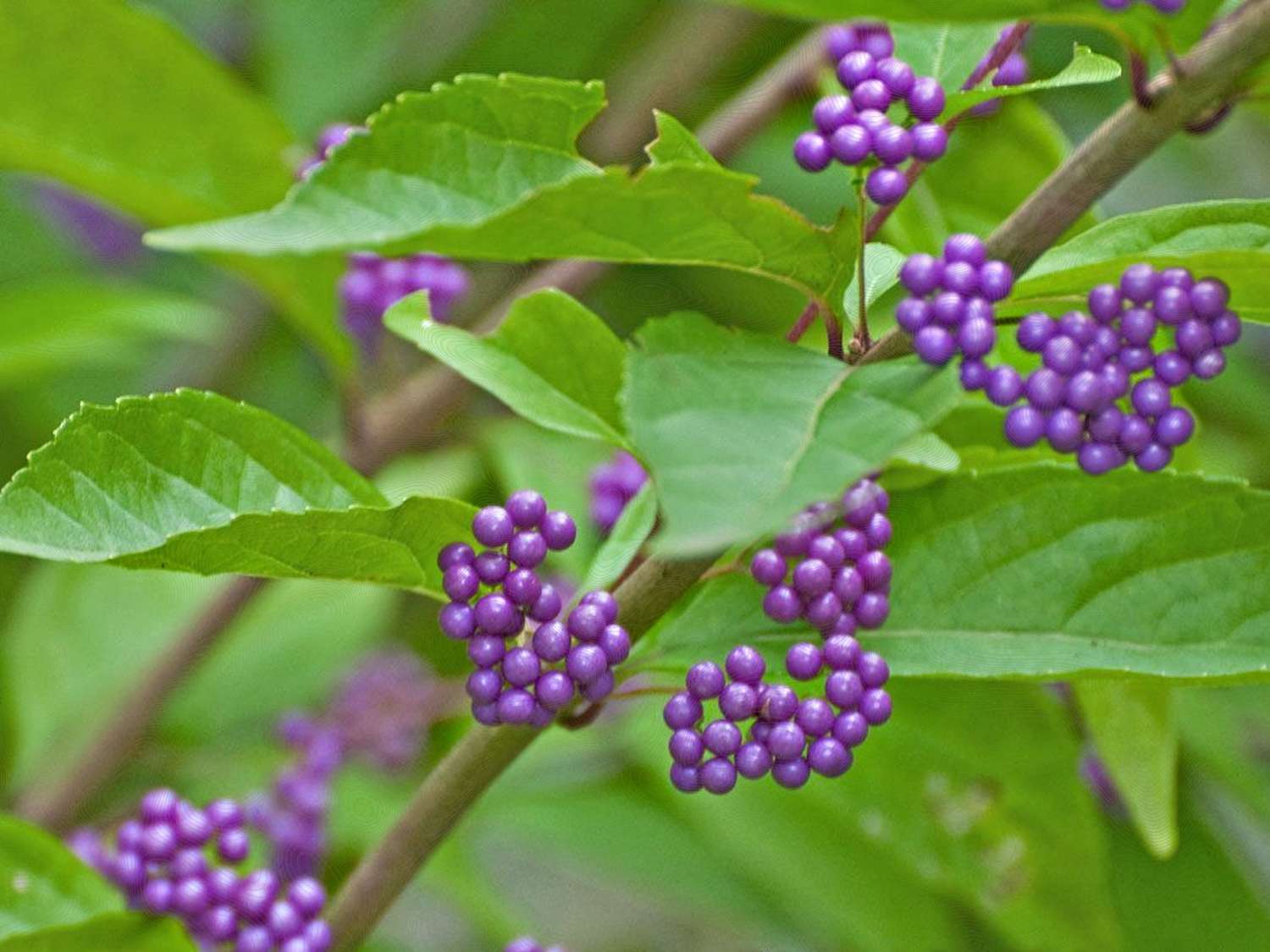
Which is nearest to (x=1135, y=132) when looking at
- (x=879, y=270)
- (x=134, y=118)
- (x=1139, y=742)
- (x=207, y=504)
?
(x=879, y=270)

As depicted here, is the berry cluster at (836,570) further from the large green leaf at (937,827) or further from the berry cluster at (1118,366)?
the large green leaf at (937,827)

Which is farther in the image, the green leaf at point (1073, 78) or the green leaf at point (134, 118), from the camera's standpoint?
the green leaf at point (134, 118)

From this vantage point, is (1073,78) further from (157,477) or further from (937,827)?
(937,827)

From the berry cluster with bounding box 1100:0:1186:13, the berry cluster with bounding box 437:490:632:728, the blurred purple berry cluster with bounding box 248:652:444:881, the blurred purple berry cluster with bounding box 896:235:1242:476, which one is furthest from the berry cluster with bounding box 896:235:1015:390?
the blurred purple berry cluster with bounding box 248:652:444:881

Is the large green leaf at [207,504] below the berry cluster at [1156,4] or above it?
below

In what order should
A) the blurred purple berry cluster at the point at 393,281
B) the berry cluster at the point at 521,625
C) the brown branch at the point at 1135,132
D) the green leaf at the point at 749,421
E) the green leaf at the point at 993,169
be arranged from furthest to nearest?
the blurred purple berry cluster at the point at 393,281 → the green leaf at the point at 993,169 → the berry cluster at the point at 521,625 → the brown branch at the point at 1135,132 → the green leaf at the point at 749,421

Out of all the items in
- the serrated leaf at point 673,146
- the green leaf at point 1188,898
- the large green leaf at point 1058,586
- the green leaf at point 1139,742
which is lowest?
the green leaf at point 1188,898

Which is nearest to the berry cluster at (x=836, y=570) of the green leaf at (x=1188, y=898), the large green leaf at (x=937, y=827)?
the large green leaf at (x=937, y=827)
